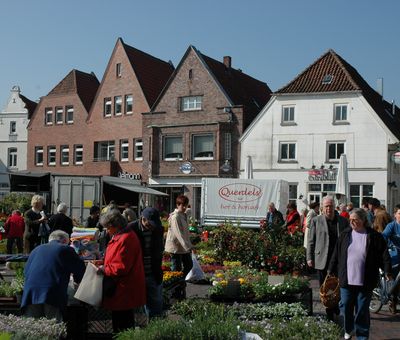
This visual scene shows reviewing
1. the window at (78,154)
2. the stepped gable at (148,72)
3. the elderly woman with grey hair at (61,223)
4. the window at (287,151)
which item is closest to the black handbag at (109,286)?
the elderly woman with grey hair at (61,223)

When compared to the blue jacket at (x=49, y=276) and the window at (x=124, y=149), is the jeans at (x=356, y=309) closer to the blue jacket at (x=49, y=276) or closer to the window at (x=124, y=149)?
the blue jacket at (x=49, y=276)

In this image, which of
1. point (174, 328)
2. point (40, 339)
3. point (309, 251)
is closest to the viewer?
point (40, 339)

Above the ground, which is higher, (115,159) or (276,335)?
(115,159)

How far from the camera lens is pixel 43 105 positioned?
5056 centimetres

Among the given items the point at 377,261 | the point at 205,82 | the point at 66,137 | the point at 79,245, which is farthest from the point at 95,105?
the point at 377,261

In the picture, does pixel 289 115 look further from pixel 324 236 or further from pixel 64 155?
pixel 324 236

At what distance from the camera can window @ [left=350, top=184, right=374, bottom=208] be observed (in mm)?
35781

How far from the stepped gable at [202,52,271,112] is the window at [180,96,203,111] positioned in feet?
6.09

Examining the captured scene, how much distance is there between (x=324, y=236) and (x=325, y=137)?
91.7 feet

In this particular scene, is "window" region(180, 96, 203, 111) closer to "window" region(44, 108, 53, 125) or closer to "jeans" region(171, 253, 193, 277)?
"window" region(44, 108, 53, 125)

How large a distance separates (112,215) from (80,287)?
2.84 ft

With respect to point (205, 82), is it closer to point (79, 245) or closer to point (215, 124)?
point (215, 124)

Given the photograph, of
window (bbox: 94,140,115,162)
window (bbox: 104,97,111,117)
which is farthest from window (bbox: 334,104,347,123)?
window (bbox: 104,97,111,117)

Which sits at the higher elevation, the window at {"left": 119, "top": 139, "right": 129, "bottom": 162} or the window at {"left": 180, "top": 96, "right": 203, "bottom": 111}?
the window at {"left": 180, "top": 96, "right": 203, "bottom": 111}
